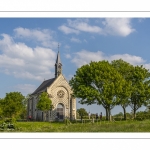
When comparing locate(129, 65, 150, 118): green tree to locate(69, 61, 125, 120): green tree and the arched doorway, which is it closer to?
locate(69, 61, 125, 120): green tree

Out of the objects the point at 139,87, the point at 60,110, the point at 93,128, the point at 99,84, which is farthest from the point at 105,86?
the point at 60,110

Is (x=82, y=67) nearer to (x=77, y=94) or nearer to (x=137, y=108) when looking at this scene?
(x=77, y=94)

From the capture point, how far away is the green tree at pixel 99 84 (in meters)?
39.0

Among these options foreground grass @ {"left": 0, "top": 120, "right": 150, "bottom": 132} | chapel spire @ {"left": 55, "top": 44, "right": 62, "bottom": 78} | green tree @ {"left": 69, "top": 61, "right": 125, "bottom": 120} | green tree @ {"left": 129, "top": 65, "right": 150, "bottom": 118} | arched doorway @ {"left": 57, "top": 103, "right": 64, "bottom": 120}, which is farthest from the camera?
chapel spire @ {"left": 55, "top": 44, "right": 62, "bottom": 78}

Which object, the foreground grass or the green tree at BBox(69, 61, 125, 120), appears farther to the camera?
the green tree at BBox(69, 61, 125, 120)

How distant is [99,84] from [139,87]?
295 inches

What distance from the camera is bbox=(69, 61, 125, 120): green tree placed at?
128 feet

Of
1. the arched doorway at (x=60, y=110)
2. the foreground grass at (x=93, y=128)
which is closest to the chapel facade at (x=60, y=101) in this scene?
the arched doorway at (x=60, y=110)

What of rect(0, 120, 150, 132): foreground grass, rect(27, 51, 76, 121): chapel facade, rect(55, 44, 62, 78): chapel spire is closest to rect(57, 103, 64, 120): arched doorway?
rect(27, 51, 76, 121): chapel facade

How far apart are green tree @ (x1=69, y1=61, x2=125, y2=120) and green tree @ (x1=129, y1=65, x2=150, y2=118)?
454 centimetres

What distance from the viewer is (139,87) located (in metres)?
44.0
